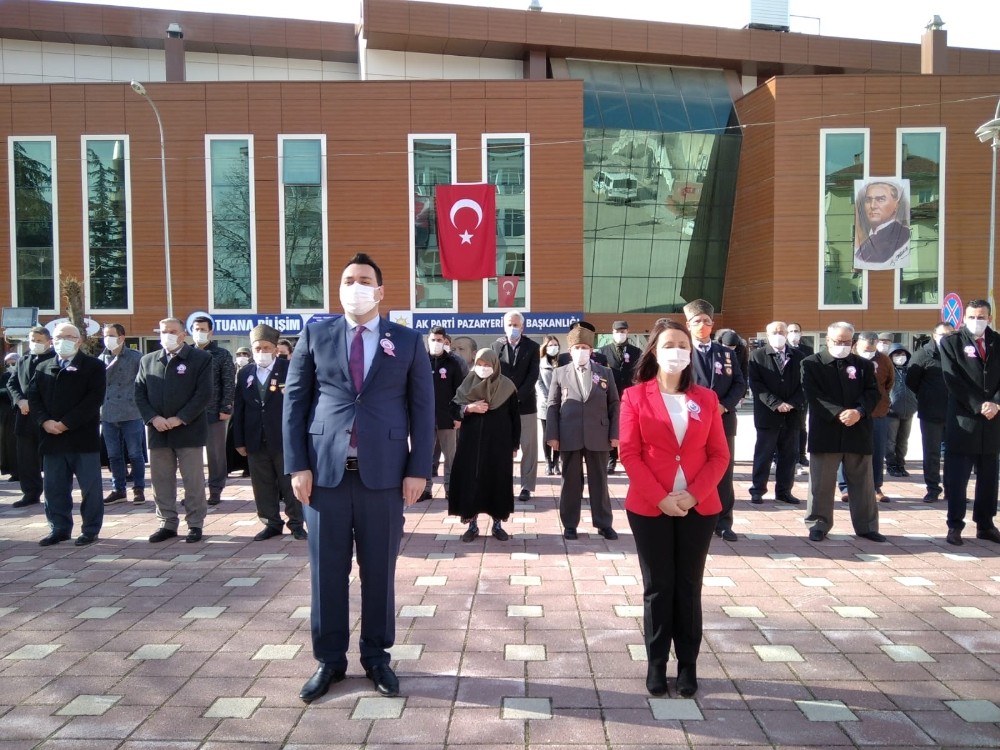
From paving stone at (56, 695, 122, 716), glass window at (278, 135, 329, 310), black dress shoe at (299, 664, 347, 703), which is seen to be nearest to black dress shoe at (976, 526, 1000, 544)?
black dress shoe at (299, 664, 347, 703)

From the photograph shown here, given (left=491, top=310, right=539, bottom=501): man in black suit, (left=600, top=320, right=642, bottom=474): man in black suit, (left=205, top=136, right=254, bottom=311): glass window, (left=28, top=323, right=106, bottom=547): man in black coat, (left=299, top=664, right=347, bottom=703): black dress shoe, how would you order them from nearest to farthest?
1. (left=299, top=664, right=347, bottom=703): black dress shoe
2. (left=28, top=323, right=106, bottom=547): man in black coat
3. (left=491, top=310, right=539, bottom=501): man in black suit
4. (left=600, top=320, right=642, bottom=474): man in black suit
5. (left=205, top=136, right=254, bottom=311): glass window

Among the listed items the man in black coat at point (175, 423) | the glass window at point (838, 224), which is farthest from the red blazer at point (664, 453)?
the glass window at point (838, 224)

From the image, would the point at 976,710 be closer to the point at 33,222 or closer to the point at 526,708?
the point at 526,708

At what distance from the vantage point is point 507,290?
31688mm

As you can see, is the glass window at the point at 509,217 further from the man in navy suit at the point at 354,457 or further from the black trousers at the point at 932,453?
the man in navy suit at the point at 354,457

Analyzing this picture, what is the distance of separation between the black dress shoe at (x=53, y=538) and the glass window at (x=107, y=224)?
1049 inches

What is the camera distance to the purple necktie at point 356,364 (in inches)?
153

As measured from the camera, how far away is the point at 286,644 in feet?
14.9

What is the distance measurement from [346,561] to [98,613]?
2.31 metres

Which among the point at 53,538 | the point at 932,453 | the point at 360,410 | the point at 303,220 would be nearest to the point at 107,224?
the point at 303,220

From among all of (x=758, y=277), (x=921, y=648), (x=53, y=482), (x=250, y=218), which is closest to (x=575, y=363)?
(x=921, y=648)

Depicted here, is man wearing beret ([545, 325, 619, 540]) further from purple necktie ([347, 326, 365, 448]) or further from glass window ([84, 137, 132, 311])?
glass window ([84, 137, 132, 311])

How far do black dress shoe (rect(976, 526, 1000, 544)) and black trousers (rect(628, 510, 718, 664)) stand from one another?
4.51 meters

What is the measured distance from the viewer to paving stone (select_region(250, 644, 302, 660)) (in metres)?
4.34
